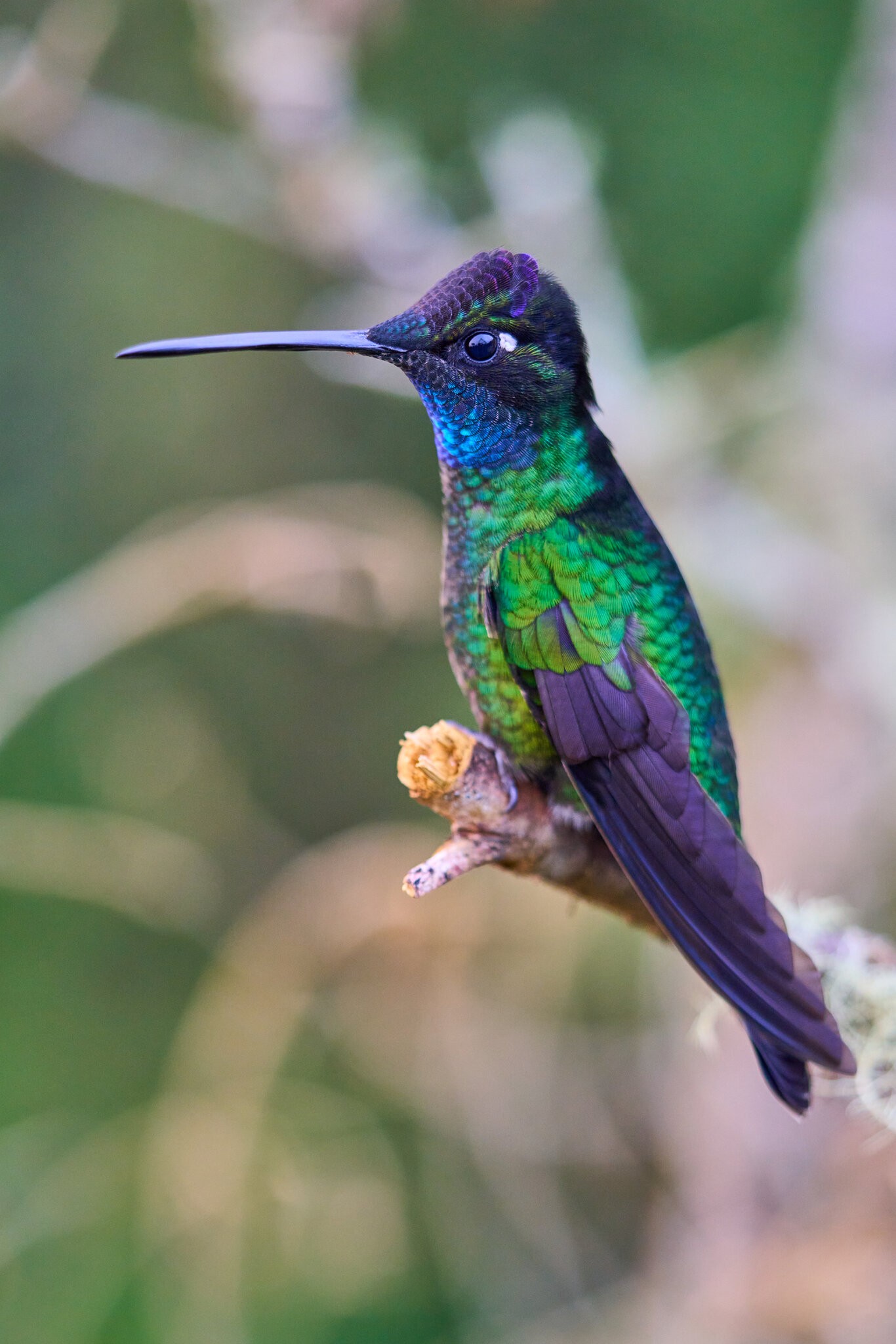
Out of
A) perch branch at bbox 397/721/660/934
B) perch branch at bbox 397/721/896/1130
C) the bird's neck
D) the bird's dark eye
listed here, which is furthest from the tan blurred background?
the bird's dark eye

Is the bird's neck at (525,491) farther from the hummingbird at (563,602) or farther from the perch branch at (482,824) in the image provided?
the perch branch at (482,824)

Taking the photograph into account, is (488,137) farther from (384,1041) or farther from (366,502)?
(384,1041)

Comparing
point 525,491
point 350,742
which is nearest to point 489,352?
point 525,491

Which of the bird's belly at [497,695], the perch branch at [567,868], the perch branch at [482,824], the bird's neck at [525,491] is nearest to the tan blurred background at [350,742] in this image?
the perch branch at [567,868]

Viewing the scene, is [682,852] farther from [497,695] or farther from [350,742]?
[350,742]

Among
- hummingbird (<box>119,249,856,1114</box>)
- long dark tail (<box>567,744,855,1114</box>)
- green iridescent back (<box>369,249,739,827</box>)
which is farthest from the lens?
green iridescent back (<box>369,249,739,827</box>)

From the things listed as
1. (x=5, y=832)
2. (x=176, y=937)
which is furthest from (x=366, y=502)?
(x=176, y=937)

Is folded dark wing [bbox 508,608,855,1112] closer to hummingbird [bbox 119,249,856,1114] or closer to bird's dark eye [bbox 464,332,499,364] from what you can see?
hummingbird [bbox 119,249,856,1114]

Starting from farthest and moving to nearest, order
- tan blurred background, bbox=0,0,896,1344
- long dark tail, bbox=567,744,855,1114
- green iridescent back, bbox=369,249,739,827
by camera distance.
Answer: tan blurred background, bbox=0,0,896,1344
green iridescent back, bbox=369,249,739,827
long dark tail, bbox=567,744,855,1114
